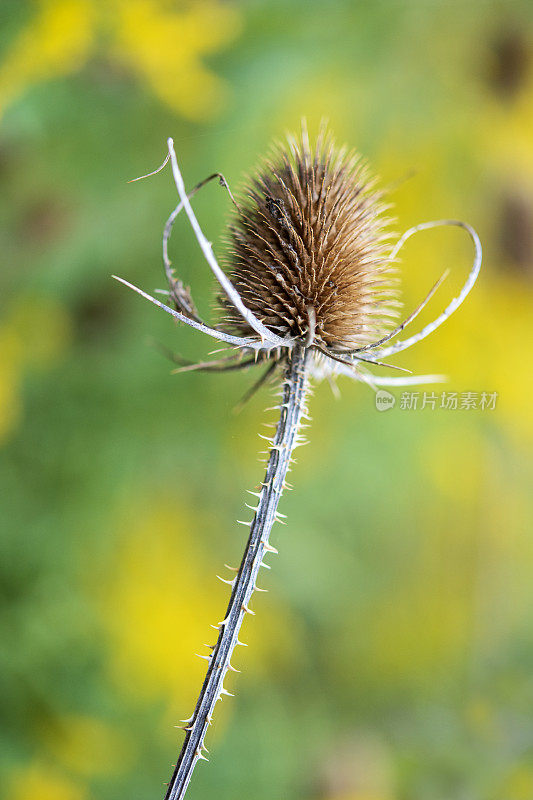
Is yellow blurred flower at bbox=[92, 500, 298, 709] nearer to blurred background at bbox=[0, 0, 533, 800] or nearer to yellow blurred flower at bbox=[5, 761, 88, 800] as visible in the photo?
blurred background at bbox=[0, 0, 533, 800]

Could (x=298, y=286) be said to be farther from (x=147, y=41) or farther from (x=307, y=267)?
(x=147, y=41)

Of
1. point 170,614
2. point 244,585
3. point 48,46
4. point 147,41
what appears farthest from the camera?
point 170,614

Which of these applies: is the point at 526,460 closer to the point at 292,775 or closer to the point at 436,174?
the point at 436,174

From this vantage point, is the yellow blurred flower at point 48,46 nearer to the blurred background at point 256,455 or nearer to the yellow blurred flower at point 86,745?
the blurred background at point 256,455

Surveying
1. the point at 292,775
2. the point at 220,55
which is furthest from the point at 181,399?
the point at 292,775
